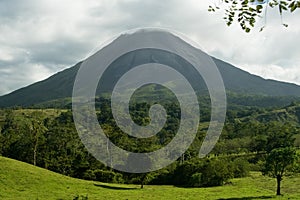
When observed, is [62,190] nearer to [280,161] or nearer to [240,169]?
[280,161]

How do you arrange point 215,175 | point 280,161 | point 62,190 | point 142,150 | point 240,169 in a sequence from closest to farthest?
point 62,190
point 280,161
point 142,150
point 215,175
point 240,169

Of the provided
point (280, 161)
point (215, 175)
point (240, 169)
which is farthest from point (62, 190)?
point (240, 169)

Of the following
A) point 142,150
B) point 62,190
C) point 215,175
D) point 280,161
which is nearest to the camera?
point 62,190

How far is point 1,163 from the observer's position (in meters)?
43.4

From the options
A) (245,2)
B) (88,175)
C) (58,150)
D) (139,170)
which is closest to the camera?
(245,2)

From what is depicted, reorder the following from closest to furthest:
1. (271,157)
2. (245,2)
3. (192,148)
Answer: (245,2) < (271,157) < (192,148)

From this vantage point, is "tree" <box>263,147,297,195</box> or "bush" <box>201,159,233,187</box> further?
"bush" <box>201,159,233,187</box>

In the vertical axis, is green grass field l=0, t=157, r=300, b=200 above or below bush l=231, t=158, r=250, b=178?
below

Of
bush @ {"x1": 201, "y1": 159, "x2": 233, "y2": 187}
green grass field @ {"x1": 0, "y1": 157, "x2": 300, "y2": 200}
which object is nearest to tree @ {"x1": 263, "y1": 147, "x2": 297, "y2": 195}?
green grass field @ {"x1": 0, "y1": 157, "x2": 300, "y2": 200}

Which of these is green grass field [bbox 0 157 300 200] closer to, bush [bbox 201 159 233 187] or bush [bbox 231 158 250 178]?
bush [bbox 201 159 233 187]

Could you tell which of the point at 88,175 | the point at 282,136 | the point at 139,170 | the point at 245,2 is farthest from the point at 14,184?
the point at 282,136

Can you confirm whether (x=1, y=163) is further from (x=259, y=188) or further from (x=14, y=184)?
(x=259, y=188)

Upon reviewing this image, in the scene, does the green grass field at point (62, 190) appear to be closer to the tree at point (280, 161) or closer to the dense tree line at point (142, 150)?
the tree at point (280, 161)

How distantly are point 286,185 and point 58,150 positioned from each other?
1667 inches
